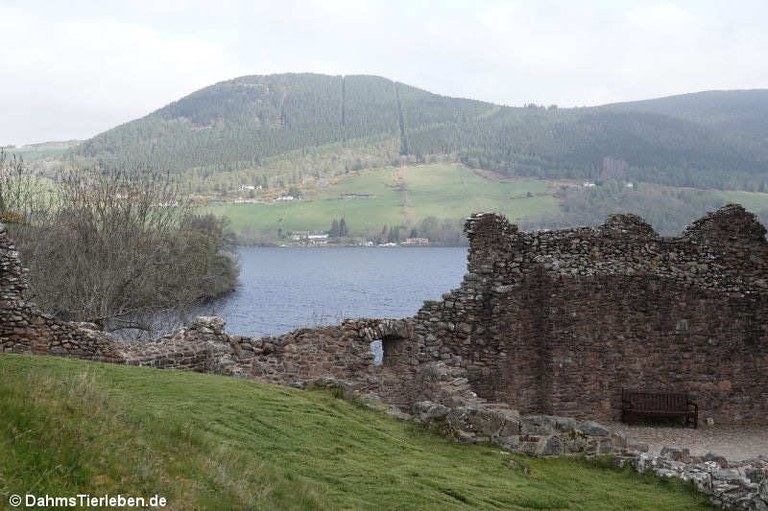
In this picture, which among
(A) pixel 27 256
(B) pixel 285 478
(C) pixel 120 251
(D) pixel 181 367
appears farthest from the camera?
(C) pixel 120 251

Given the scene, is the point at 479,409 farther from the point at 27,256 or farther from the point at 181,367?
the point at 27,256

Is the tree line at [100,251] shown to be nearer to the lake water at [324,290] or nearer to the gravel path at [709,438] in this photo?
the lake water at [324,290]

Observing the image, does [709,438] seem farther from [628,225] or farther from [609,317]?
[628,225]

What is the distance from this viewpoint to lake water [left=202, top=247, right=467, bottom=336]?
3054 inches

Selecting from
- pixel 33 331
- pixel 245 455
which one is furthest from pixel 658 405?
pixel 33 331

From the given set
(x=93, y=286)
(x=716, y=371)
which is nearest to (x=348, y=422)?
(x=716, y=371)

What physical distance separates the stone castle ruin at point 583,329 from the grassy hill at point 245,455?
5.40 metres

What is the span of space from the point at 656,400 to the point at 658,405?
15 centimetres

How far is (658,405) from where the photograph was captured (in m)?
24.6

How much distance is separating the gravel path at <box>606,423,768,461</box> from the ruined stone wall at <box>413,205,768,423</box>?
59 centimetres

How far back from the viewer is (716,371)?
25.1 m

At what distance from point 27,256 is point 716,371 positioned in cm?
3114

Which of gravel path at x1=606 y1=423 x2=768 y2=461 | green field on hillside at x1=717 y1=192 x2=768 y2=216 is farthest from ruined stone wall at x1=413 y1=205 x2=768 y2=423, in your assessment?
green field on hillside at x1=717 y1=192 x2=768 y2=216

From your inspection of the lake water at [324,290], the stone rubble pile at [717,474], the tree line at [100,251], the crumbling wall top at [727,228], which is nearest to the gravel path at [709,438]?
the stone rubble pile at [717,474]
